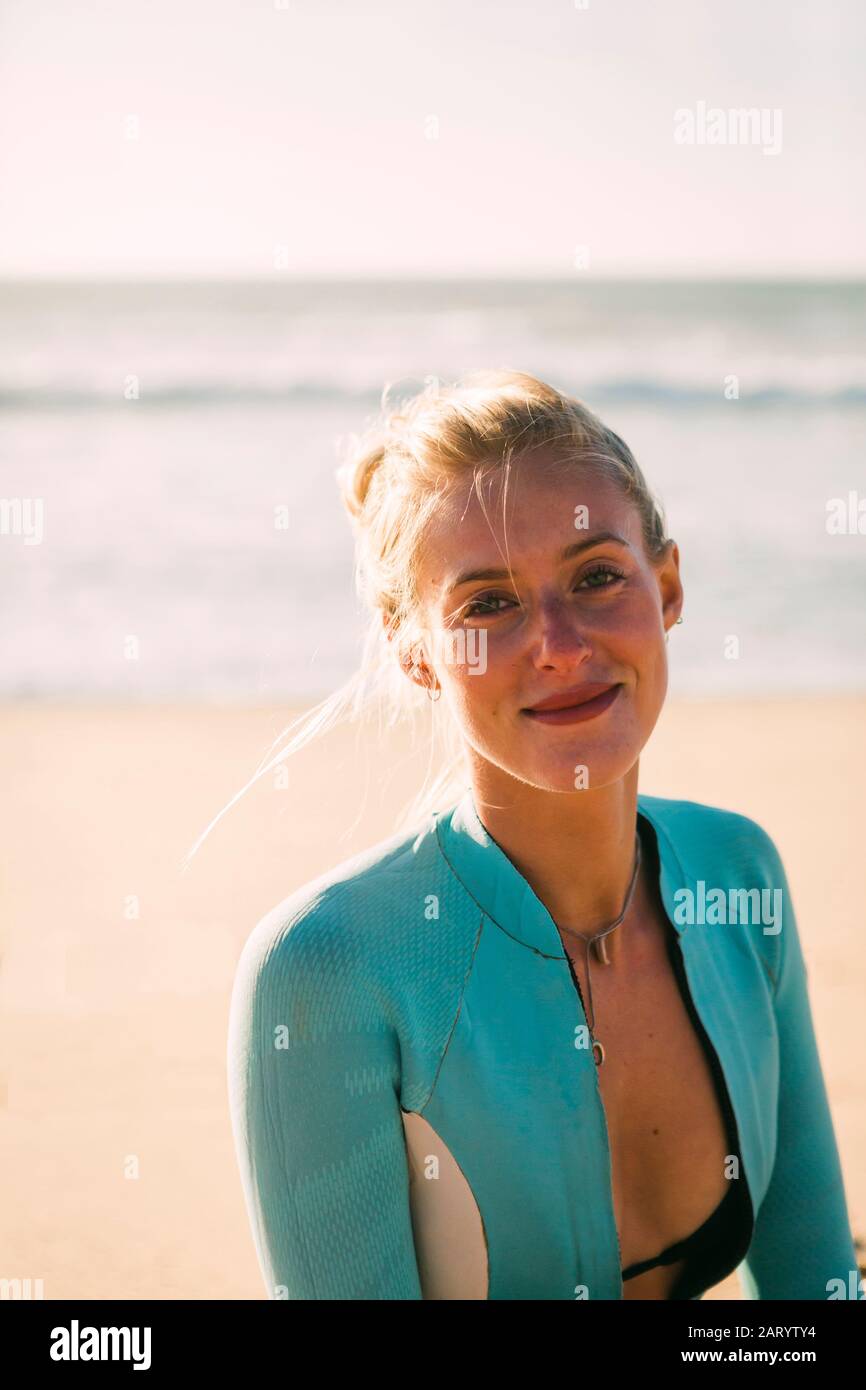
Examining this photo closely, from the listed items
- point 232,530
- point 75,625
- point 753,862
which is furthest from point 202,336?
point 753,862

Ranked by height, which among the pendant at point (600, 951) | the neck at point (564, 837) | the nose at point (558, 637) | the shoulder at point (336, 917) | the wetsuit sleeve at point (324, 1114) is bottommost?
the wetsuit sleeve at point (324, 1114)

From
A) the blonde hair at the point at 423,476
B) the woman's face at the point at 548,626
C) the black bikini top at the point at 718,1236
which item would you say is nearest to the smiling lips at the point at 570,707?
the woman's face at the point at 548,626

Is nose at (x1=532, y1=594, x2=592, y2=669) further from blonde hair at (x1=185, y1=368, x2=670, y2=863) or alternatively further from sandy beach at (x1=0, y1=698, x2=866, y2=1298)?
sandy beach at (x1=0, y1=698, x2=866, y2=1298)

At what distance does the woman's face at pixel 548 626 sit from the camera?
165 cm

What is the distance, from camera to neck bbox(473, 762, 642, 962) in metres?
1.77

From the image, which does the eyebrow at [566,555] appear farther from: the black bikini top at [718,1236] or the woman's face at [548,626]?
the black bikini top at [718,1236]

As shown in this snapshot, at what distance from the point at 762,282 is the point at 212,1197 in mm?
20682

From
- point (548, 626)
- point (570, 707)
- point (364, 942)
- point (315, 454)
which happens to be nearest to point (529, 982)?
point (364, 942)

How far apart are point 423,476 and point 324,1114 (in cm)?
87

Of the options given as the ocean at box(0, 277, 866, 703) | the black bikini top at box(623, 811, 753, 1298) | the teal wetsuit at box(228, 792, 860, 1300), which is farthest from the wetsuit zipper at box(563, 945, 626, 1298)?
the ocean at box(0, 277, 866, 703)

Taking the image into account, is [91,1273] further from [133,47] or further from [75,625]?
[133,47]

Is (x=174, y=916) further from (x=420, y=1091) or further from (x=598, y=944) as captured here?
(x=420, y=1091)

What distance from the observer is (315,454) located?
13891 millimetres

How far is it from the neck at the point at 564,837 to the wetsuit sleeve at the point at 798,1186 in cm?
31
